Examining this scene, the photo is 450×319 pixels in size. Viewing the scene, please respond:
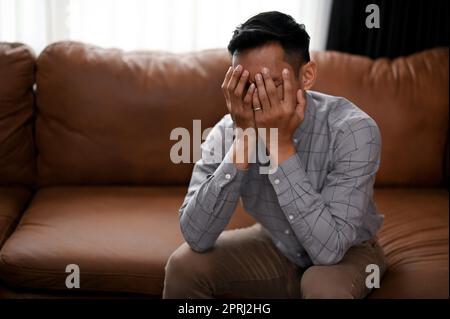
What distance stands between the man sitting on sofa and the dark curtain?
1.91 ft

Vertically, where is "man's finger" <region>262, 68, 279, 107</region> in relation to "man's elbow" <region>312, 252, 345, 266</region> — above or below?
above

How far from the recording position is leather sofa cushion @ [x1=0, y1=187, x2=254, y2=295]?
1.18m

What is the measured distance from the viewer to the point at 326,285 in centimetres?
97

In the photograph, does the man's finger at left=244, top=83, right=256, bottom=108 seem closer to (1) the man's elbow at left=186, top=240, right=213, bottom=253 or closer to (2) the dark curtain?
(1) the man's elbow at left=186, top=240, right=213, bottom=253

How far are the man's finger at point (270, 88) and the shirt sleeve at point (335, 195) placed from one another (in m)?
0.11

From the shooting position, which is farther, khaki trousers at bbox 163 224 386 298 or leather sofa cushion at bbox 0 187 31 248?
leather sofa cushion at bbox 0 187 31 248

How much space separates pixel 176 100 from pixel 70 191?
0.34 metres

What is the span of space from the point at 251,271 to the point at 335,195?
0.22 meters

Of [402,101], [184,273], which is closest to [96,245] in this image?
Answer: [184,273]

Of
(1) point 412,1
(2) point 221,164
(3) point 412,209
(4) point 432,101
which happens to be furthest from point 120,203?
(1) point 412,1

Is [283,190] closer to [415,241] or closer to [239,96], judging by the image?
[239,96]

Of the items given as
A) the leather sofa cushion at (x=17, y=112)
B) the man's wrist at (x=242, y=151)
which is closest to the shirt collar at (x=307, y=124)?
the man's wrist at (x=242, y=151)

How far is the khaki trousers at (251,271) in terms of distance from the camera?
1016 millimetres

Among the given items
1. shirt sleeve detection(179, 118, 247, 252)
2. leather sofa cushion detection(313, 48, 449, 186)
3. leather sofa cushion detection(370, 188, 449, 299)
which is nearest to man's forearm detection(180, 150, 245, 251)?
shirt sleeve detection(179, 118, 247, 252)
